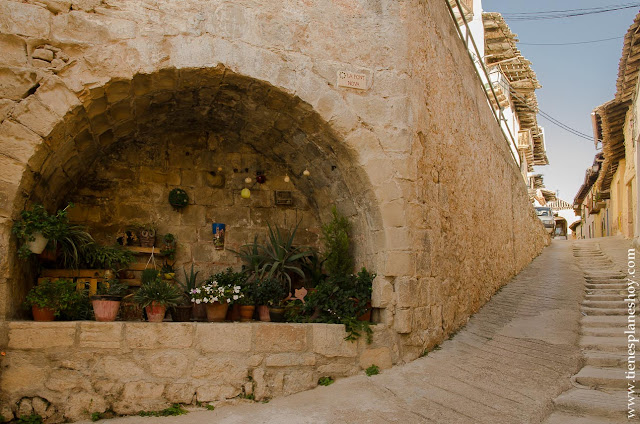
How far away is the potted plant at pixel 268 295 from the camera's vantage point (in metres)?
4.98

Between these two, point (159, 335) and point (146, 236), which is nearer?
point (159, 335)

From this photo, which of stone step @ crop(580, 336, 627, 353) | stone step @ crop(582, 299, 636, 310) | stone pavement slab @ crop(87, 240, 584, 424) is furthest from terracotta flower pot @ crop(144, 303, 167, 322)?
stone step @ crop(582, 299, 636, 310)

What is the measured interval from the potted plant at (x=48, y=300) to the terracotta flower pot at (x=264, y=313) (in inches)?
68.0

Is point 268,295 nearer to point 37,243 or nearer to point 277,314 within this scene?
point 277,314

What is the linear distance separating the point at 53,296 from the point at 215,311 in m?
→ 1.39

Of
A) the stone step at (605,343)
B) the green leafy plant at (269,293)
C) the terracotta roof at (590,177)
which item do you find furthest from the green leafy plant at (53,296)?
the terracotta roof at (590,177)

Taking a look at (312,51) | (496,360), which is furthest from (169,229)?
(496,360)

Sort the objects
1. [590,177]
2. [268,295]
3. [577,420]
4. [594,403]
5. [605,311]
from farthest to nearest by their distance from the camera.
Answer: [590,177] < [605,311] < [268,295] < [594,403] < [577,420]

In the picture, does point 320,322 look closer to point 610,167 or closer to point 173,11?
point 173,11

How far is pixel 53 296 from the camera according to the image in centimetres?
413

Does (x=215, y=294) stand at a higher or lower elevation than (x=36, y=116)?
lower

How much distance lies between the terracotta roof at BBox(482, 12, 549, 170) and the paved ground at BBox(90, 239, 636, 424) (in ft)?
41.4

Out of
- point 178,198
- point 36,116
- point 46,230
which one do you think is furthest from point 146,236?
point 36,116

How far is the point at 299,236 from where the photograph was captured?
618cm
